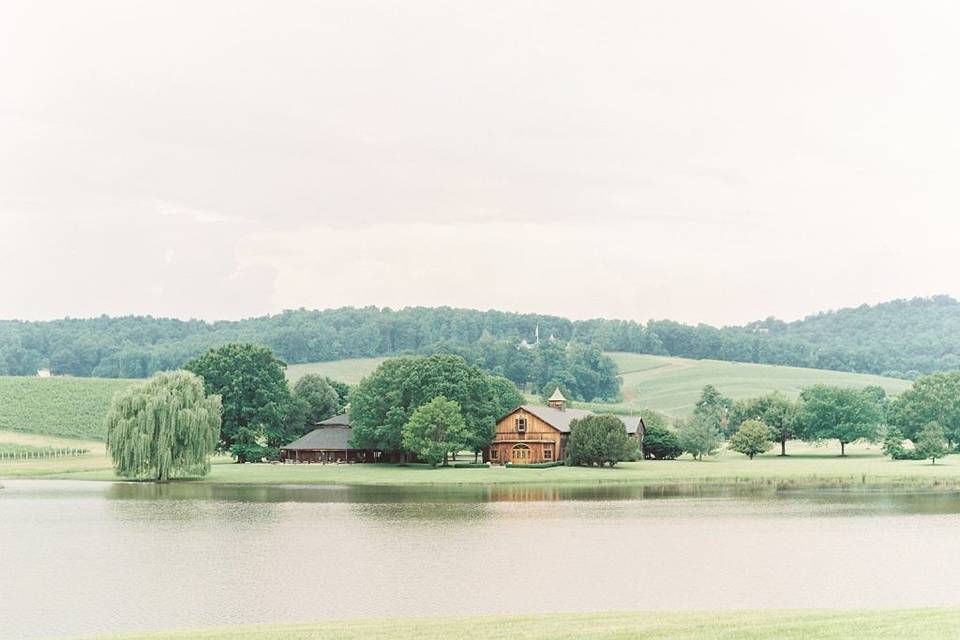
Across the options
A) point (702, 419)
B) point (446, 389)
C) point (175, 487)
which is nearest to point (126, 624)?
point (175, 487)

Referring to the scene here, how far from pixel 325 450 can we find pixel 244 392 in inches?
333

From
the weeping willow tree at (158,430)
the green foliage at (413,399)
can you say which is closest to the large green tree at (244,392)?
the green foliage at (413,399)

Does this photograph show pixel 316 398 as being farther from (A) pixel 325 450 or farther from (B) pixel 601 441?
(B) pixel 601 441

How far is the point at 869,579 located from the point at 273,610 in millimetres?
15823

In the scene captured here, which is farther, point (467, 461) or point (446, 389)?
point (467, 461)

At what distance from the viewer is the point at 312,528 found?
141 ft

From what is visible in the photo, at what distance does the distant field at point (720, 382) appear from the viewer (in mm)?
163000

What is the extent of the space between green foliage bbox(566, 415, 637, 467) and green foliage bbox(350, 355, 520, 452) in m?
7.58

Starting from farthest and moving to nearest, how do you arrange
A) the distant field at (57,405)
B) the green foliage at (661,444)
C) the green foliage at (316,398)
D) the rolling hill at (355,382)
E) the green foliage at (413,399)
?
the rolling hill at (355,382)
the distant field at (57,405)
the green foliage at (316,398)
the green foliage at (661,444)
the green foliage at (413,399)

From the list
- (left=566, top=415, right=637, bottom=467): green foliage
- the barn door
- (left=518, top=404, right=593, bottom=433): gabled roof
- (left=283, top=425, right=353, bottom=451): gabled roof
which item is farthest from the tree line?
(left=283, top=425, right=353, bottom=451): gabled roof

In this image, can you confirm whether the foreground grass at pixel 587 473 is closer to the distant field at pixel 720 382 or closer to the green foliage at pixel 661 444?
the green foliage at pixel 661 444

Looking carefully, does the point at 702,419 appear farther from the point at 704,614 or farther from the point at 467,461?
the point at 704,614

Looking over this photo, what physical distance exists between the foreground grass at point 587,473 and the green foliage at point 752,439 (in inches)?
204

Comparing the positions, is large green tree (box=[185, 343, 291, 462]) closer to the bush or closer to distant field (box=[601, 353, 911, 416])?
Answer: the bush
